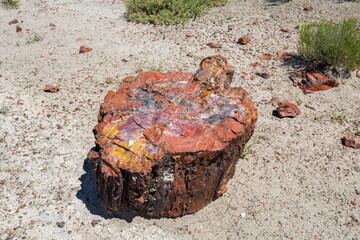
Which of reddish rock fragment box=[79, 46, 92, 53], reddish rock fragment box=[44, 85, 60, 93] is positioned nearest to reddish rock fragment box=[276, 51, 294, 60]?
reddish rock fragment box=[79, 46, 92, 53]

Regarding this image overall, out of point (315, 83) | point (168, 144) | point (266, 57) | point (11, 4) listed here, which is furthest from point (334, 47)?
point (11, 4)

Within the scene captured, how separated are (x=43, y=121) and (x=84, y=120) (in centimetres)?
48

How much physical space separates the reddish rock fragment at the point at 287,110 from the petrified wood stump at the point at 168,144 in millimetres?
1185

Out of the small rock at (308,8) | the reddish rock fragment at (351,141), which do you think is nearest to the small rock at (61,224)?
the reddish rock fragment at (351,141)

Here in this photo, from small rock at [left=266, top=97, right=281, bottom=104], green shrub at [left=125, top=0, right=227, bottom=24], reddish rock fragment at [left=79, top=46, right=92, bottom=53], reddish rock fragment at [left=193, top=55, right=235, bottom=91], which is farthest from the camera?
green shrub at [left=125, top=0, right=227, bottom=24]

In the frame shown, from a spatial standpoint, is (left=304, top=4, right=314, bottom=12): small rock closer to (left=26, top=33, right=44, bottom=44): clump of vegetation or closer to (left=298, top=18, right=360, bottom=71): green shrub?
(left=298, top=18, right=360, bottom=71): green shrub

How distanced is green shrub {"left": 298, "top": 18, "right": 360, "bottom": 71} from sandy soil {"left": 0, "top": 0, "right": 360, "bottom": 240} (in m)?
0.28

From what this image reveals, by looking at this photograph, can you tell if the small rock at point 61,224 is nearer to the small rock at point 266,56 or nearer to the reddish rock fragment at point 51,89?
the reddish rock fragment at point 51,89

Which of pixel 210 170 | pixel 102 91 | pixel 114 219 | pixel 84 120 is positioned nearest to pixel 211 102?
pixel 210 170

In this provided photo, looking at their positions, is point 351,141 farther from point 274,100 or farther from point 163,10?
point 163,10

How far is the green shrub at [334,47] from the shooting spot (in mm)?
4590

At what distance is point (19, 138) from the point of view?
3.91 metres

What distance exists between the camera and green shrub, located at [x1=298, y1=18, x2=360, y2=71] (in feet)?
15.1

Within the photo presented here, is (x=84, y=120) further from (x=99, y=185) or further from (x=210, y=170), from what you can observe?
(x=210, y=170)
